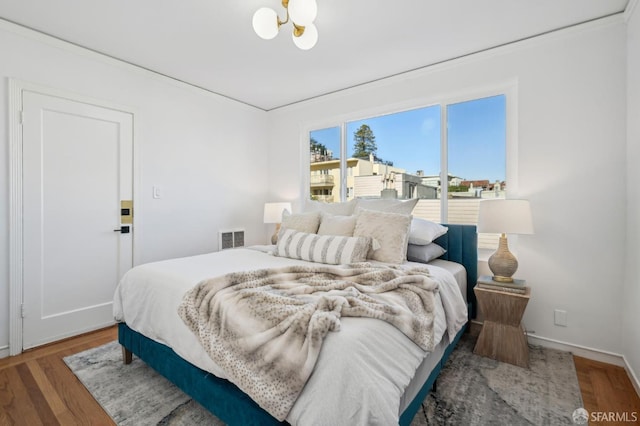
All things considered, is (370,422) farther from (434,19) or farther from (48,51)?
(48,51)

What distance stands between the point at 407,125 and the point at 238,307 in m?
2.71

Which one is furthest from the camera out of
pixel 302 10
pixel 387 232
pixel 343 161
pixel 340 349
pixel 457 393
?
pixel 343 161

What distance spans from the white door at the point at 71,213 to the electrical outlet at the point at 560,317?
3793mm

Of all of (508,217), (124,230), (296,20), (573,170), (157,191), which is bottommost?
(124,230)

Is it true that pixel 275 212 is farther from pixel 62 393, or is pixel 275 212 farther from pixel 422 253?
pixel 62 393

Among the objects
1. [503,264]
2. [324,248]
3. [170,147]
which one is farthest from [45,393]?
[503,264]

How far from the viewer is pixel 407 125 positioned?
3.30 metres

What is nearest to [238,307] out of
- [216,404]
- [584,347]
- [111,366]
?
[216,404]

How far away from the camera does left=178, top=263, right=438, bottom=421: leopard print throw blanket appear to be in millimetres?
1099

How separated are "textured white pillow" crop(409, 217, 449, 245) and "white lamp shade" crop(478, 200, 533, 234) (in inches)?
15.0

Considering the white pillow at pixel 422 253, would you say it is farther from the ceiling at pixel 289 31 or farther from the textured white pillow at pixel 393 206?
the ceiling at pixel 289 31

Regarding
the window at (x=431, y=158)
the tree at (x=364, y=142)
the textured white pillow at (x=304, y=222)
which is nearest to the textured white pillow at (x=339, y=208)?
the textured white pillow at (x=304, y=222)

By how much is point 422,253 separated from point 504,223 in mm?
622

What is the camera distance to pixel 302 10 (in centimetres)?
170
